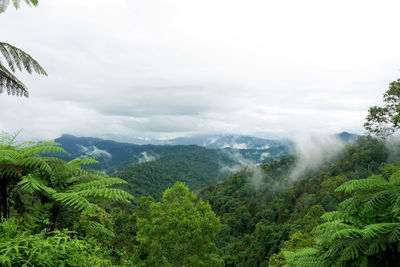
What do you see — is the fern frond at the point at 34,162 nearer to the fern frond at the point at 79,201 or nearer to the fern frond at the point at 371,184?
the fern frond at the point at 79,201

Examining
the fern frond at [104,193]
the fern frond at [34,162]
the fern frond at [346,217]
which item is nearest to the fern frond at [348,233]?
the fern frond at [346,217]

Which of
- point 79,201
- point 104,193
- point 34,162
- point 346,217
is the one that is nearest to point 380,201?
point 346,217

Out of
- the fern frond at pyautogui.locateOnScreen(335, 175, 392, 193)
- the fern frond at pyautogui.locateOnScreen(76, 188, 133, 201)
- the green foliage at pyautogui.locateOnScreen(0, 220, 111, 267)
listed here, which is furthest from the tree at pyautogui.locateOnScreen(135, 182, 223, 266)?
the green foliage at pyautogui.locateOnScreen(0, 220, 111, 267)

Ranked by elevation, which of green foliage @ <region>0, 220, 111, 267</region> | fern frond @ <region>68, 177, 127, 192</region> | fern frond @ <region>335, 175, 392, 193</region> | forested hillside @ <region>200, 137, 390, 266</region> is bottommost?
forested hillside @ <region>200, 137, 390, 266</region>

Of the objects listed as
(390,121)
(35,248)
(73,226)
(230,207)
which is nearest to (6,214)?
(73,226)

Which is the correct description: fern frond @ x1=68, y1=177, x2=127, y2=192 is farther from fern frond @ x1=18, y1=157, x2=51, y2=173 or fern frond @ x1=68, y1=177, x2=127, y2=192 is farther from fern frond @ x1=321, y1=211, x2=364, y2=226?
fern frond @ x1=321, y1=211, x2=364, y2=226

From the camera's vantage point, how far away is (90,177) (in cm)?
483

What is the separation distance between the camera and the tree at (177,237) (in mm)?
11680

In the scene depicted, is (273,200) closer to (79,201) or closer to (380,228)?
(380,228)

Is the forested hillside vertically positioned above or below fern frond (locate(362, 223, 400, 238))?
below

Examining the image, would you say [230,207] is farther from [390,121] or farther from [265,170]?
[390,121]

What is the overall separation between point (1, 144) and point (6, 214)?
1.34 m

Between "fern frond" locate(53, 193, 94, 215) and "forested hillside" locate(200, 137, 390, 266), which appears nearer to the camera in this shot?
"fern frond" locate(53, 193, 94, 215)

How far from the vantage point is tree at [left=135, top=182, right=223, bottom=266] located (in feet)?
38.3
